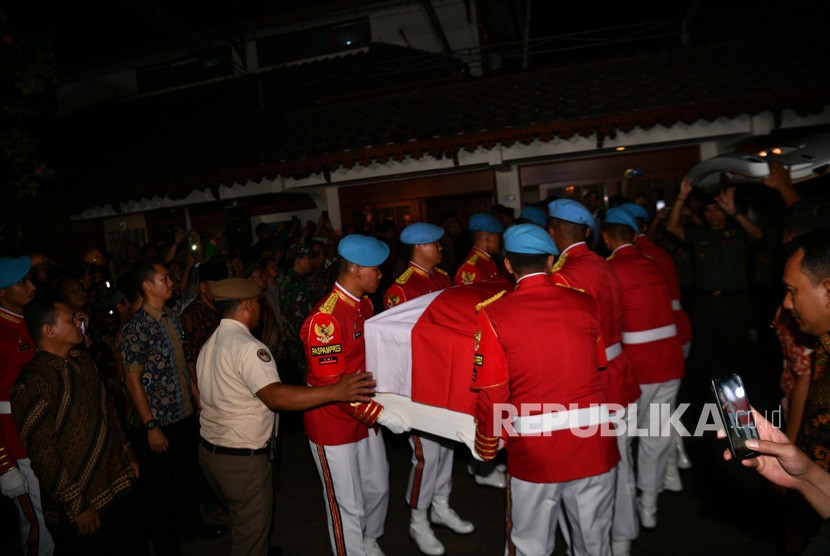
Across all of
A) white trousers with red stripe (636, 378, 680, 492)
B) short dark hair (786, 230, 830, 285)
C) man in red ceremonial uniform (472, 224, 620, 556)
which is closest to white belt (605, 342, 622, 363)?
white trousers with red stripe (636, 378, 680, 492)

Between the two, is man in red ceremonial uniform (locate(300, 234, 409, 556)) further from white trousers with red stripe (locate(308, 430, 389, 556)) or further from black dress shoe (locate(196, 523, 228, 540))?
black dress shoe (locate(196, 523, 228, 540))

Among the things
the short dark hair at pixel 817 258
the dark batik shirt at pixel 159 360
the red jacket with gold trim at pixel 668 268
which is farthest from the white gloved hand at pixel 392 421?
the red jacket with gold trim at pixel 668 268

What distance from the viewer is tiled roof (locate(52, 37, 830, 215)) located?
271 inches

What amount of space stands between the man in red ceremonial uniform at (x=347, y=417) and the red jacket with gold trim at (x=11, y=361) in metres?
1.83

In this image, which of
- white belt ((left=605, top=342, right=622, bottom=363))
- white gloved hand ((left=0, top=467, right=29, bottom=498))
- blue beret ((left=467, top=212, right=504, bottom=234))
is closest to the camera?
white gloved hand ((left=0, top=467, right=29, bottom=498))

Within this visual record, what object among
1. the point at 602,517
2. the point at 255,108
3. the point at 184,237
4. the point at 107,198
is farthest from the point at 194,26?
the point at 602,517

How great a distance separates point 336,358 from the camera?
9.59ft

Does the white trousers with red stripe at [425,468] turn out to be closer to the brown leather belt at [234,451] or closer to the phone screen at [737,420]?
the brown leather belt at [234,451]

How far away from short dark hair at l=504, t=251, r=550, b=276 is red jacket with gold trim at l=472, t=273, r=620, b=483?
0.45 ft

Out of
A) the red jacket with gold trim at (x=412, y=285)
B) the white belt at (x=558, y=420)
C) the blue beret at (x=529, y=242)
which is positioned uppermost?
the blue beret at (x=529, y=242)

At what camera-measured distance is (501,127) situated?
23.9 ft

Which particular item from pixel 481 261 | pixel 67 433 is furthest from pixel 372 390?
pixel 481 261

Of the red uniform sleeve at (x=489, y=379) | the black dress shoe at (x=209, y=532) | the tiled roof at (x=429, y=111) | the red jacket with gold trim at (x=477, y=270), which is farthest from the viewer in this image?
the tiled roof at (x=429, y=111)

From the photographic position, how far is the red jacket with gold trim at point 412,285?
14.1 feet
